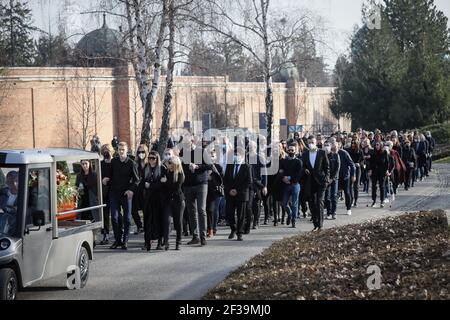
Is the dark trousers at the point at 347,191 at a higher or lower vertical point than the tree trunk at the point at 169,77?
lower

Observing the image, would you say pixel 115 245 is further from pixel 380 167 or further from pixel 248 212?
pixel 380 167

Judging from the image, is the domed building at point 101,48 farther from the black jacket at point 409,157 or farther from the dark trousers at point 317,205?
the black jacket at point 409,157

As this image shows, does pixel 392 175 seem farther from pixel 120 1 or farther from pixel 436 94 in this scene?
pixel 436 94

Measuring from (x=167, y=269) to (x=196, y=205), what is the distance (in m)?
3.45

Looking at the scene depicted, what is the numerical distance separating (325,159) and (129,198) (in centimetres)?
512

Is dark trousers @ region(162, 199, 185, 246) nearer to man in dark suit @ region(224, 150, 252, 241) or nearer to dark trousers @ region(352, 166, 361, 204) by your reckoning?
man in dark suit @ region(224, 150, 252, 241)

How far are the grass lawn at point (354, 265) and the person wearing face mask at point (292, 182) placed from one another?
374 cm

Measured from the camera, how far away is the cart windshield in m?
10.3

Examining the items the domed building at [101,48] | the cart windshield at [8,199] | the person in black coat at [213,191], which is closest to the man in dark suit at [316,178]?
the person in black coat at [213,191]

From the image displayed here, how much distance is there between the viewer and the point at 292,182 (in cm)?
1997

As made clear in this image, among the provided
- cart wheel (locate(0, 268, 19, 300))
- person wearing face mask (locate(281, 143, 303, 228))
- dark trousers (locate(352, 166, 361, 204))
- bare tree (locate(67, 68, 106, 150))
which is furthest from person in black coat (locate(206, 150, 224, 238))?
bare tree (locate(67, 68, 106, 150))

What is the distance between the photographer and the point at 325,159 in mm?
19406

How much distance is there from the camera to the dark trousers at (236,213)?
17391mm

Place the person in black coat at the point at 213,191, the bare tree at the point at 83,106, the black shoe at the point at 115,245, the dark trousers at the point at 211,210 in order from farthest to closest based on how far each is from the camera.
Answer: the bare tree at the point at 83,106 → the dark trousers at the point at 211,210 → the person in black coat at the point at 213,191 → the black shoe at the point at 115,245
